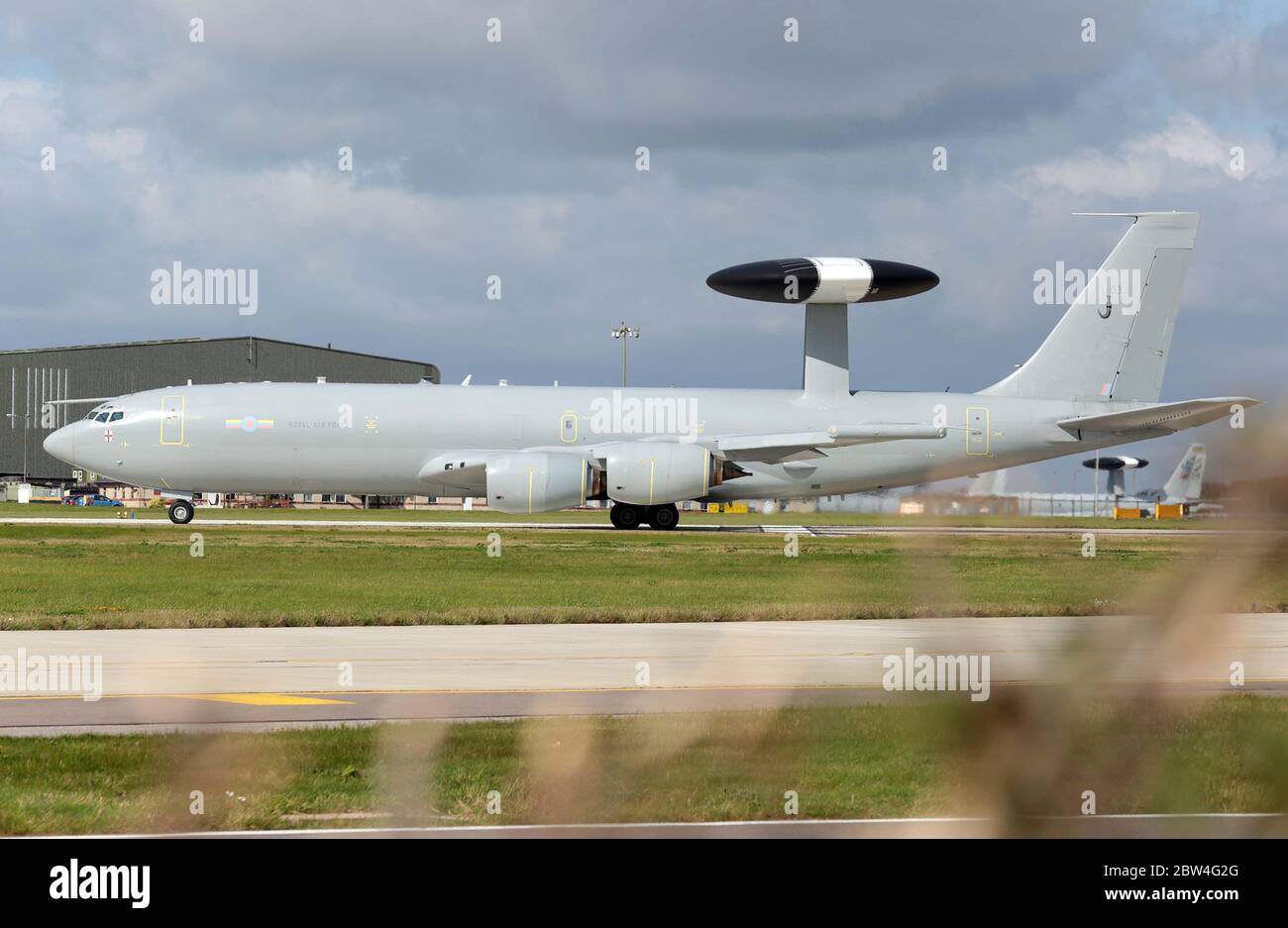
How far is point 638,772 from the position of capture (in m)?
6.21

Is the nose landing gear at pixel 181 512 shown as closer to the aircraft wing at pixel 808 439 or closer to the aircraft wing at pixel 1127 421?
the aircraft wing at pixel 808 439

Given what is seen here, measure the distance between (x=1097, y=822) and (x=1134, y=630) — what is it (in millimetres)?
729

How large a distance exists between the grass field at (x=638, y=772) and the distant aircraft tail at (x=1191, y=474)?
0.61m

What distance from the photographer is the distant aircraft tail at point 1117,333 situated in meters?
49.2

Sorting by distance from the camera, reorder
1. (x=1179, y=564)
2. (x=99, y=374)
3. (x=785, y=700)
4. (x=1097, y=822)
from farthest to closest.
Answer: (x=99, y=374)
(x=785, y=700)
(x=1097, y=822)
(x=1179, y=564)

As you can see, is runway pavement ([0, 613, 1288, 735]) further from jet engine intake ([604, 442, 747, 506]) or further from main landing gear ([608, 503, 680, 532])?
main landing gear ([608, 503, 680, 532])

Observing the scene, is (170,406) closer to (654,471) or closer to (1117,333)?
(654,471)

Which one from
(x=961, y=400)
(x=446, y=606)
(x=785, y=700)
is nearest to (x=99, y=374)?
(x=961, y=400)

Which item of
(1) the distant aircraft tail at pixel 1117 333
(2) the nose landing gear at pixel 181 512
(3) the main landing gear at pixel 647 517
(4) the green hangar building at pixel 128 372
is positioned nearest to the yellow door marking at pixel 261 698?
(2) the nose landing gear at pixel 181 512

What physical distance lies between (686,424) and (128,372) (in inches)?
3028

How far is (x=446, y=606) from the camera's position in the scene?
2209 cm
